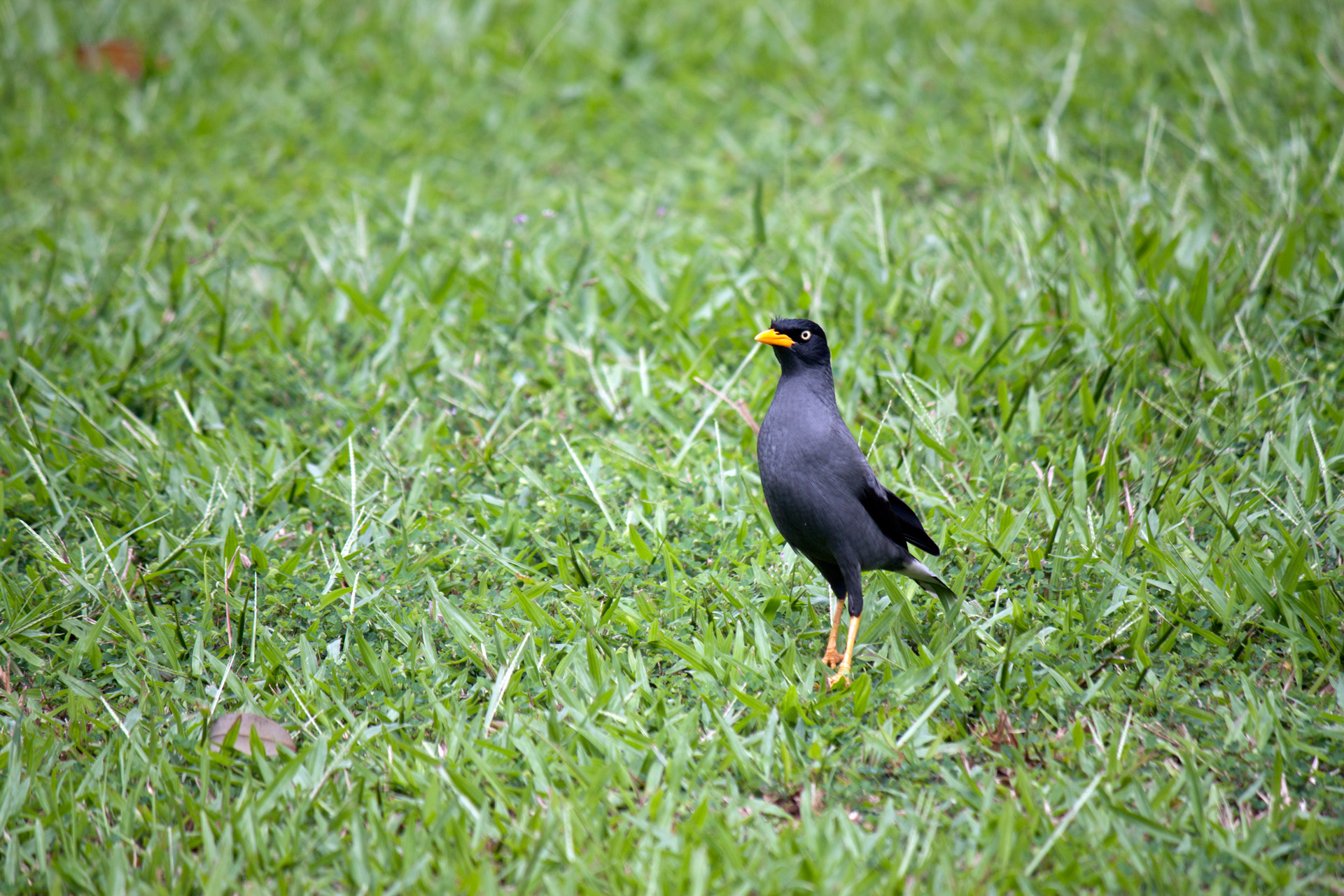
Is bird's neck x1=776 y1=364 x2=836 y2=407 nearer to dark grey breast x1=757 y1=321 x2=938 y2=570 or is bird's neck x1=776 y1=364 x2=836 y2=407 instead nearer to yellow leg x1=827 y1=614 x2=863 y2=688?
dark grey breast x1=757 y1=321 x2=938 y2=570

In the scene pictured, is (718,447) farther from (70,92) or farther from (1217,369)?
(70,92)

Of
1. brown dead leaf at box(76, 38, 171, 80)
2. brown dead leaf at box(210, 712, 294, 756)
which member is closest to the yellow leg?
brown dead leaf at box(210, 712, 294, 756)

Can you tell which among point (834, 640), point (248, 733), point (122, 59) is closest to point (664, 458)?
point (834, 640)

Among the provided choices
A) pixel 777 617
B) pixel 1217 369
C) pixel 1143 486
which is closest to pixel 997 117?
pixel 1217 369

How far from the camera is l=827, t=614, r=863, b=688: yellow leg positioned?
3.16 m

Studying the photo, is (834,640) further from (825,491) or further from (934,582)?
(825,491)

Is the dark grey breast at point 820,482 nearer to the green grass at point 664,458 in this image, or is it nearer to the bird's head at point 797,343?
the bird's head at point 797,343

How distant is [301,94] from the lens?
→ 7023 mm

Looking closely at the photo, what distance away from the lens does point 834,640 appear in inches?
131

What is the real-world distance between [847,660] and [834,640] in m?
0.16

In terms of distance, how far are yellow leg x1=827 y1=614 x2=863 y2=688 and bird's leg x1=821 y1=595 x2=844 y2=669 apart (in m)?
0.06

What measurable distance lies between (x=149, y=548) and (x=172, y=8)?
5632 millimetres

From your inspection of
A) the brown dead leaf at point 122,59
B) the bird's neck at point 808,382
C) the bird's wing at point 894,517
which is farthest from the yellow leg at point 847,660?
the brown dead leaf at point 122,59

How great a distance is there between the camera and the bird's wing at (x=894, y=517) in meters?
3.22
